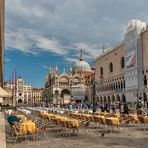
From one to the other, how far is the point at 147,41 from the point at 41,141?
45.0 metres

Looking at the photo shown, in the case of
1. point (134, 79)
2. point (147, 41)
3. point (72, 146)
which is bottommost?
point (72, 146)

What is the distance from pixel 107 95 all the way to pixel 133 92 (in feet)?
65.4

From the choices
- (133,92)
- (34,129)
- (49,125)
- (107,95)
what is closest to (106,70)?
(107,95)

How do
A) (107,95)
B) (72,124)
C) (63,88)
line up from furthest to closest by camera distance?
1. (63,88)
2. (107,95)
3. (72,124)

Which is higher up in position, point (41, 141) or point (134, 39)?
point (134, 39)

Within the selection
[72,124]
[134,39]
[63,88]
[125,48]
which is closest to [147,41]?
[134,39]

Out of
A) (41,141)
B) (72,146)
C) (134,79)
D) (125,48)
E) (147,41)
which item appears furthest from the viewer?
(125,48)

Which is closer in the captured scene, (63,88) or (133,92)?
(133,92)

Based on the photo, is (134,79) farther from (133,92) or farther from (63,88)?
(63,88)

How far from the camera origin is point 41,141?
37.1 ft

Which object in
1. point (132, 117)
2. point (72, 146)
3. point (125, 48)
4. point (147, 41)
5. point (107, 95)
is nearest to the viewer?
point (72, 146)

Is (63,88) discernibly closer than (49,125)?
No

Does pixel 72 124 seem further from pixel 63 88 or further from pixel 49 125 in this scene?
pixel 63 88

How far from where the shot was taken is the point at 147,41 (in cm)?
5338
